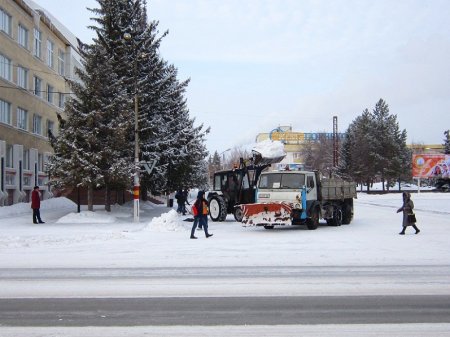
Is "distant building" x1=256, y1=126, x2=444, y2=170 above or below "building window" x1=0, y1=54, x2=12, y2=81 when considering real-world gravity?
above

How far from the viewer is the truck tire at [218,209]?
27641mm

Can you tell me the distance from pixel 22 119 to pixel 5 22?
7.22 meters

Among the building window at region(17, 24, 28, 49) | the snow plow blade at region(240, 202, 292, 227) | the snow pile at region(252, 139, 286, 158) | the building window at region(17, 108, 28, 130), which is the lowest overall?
the snow plow blade at region(240, 202, 292, 227)

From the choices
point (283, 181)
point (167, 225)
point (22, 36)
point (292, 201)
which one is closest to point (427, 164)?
point (22, 36)

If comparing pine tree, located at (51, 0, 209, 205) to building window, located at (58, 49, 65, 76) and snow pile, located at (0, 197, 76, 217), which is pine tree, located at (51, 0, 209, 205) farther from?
building window, located at (58, 49, 65, 76)

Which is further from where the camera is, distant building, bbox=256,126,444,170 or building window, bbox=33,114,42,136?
distant building, bbox=256,126,444,170

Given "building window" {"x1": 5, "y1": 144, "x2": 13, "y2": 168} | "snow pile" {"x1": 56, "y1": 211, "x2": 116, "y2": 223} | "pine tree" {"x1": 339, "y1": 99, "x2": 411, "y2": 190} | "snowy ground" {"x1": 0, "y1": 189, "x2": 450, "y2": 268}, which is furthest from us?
"pine tree" {"x1": 339, "y1": 99, "x2": 411, "y2": 190}

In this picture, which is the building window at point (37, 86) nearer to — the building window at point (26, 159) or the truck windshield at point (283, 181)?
the building window at point (26, 159)

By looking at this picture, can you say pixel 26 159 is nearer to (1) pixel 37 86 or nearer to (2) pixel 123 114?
(1) pixel 37 86

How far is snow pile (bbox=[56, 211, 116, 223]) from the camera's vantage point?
86.6ft

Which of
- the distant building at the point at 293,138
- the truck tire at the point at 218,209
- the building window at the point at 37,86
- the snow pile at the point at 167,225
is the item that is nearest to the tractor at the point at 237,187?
the truck tire at the point at 218,209

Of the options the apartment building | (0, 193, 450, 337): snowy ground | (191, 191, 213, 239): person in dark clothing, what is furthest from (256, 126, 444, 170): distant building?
(191, 191, 213, 239): person in dark clothing

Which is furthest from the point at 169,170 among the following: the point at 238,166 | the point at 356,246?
the point at 356,246

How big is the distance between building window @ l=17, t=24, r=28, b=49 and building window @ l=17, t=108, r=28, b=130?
15.8ft
